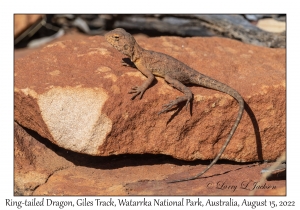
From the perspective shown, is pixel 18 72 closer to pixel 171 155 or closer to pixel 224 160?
pixel 171 155

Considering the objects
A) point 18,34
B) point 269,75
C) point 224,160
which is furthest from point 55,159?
point 18,34

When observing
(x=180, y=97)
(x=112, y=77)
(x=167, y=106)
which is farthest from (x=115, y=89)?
(x=180, y=97)

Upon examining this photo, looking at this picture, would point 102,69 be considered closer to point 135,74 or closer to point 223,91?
point 135,74

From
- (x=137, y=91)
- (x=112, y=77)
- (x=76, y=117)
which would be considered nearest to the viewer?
(x=76, y=117)

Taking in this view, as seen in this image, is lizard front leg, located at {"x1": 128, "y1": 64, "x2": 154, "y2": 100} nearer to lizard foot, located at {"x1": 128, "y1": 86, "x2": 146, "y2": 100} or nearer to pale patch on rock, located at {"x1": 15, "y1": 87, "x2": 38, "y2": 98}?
lizard foot, located at {"x1": 128, "y1": 86, "x2": 146, "y2": 100}

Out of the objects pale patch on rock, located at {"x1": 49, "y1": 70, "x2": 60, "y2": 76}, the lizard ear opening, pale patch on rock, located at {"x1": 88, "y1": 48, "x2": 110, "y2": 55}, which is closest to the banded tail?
the lizard ear opening
